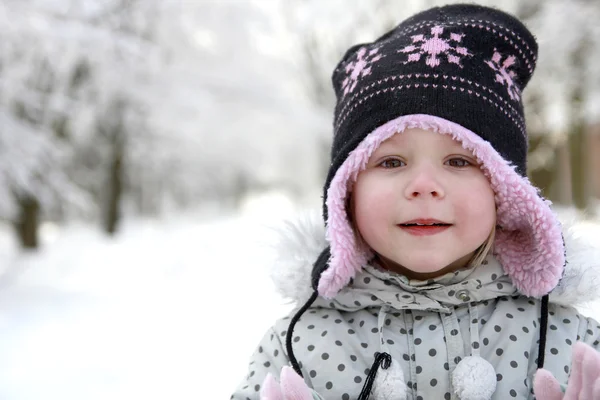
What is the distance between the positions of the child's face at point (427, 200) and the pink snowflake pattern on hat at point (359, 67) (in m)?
0.24

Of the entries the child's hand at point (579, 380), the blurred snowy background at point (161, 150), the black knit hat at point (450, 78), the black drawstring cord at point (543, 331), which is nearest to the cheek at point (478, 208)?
the black knit hat at point (450, 78)

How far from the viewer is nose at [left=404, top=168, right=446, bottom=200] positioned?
132cm

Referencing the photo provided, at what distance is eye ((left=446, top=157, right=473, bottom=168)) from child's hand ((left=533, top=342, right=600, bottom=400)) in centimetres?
51

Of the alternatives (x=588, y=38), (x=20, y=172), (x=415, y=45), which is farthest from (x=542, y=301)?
(x=588, y=38)

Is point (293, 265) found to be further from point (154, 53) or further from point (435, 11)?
point (154, 53)

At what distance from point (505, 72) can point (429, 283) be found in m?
0.63

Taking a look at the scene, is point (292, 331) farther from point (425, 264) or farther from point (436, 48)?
point (436, 48)

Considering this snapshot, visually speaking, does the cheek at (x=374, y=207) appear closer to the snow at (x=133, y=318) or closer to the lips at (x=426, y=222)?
the lips at (x=426, y=222)

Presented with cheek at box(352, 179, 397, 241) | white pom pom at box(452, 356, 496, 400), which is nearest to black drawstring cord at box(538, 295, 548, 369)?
white pom pom at box(452, 356, 496, 400)

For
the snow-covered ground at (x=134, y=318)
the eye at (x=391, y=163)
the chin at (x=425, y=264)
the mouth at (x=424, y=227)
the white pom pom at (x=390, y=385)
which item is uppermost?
the eye at (x=391, y=163)

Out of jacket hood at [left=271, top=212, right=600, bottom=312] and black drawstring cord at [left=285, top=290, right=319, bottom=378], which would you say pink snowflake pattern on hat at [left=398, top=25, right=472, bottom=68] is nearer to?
jacket hood at [left=271, top=212, right=600, bottom=312]

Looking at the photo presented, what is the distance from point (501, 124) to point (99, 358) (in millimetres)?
3262

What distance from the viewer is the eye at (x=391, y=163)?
1.42 meters

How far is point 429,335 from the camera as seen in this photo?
144 cm
